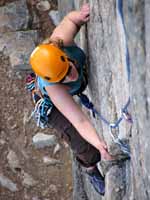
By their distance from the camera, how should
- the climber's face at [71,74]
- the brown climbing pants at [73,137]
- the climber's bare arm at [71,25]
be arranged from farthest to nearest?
the brown climbing pants at [73,137] < the climber's bare arm at [71,25] < the climber's face at [71,74]

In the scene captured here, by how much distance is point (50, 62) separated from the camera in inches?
147

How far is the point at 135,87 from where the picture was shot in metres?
2.81

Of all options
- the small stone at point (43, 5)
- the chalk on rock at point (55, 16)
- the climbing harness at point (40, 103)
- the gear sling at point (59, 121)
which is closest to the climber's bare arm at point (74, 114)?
the gear sling at point (59, 121)

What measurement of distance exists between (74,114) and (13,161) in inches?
121

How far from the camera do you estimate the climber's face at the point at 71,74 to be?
391 cm

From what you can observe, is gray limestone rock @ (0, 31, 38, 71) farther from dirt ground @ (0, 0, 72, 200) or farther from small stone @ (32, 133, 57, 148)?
small stone @ (32, 133, 57, 148)

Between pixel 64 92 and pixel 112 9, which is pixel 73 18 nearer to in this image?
pixel 64 92

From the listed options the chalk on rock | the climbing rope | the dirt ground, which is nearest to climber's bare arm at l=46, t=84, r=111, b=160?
the climbing rope

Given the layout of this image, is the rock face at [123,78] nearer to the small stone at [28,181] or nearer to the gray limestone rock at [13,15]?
the small stone at [28,181]

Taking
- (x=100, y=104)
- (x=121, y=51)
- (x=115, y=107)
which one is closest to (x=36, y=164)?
(x=100, y=104)

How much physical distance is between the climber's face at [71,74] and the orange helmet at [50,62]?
70mm

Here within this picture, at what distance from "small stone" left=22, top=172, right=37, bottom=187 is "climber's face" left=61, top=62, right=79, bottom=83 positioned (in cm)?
310

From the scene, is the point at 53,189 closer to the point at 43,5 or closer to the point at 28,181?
the point at 28,181

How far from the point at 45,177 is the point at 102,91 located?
123 inches
